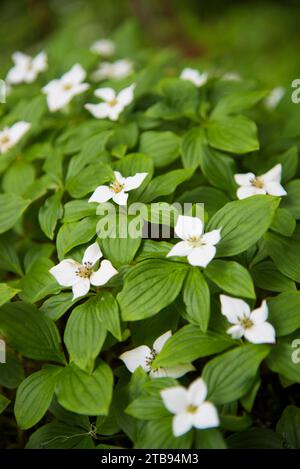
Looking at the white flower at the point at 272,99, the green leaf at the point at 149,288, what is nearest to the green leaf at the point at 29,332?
the green leaf at the point at 149,288

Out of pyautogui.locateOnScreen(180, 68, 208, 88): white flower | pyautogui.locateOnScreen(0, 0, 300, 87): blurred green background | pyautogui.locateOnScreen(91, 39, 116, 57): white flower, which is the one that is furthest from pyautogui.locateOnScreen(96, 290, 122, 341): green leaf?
pyautogui.locateOnScreen(0, 0, 300, 87): blurred green background

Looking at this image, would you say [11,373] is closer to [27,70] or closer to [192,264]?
[192,264]

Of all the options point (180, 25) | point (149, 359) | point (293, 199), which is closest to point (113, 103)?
point (293, 199)

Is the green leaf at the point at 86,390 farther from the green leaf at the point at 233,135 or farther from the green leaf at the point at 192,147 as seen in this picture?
the green leaf at the point at 233,135

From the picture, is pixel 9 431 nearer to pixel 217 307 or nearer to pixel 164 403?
pixel 164 403

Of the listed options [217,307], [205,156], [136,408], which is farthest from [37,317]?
[205,156]

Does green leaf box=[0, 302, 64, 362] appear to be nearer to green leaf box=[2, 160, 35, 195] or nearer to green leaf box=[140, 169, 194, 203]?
green leaf box=[140, 169, 194, 203]

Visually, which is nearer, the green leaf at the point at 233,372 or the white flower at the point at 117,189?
the green leaf at the point at 233,372
